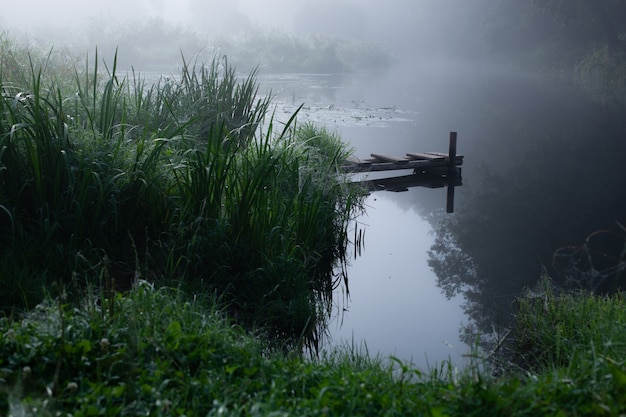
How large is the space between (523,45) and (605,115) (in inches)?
830

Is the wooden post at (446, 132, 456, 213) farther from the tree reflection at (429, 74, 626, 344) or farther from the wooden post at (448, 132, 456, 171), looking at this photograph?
the tree reflection at (429, 74, 626, 344)

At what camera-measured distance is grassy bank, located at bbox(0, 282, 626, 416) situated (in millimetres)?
2201

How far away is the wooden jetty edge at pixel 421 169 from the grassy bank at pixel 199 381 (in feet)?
20.5

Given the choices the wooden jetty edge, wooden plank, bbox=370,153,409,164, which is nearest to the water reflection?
the wooden jetty edge

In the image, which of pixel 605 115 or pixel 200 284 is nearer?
pixel 200 284

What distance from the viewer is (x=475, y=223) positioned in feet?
25.4

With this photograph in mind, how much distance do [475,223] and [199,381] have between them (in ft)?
18.9

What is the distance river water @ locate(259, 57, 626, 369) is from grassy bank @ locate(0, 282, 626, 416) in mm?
260

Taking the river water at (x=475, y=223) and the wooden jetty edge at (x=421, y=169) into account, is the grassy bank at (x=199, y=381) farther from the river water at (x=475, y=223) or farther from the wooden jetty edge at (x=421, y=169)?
the wooden jetty edge at (x=421, y=169)

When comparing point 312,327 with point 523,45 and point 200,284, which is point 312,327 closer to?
point 200,284

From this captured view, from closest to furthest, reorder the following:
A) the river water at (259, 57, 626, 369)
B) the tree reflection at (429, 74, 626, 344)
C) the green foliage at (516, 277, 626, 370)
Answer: the green foliage at (516, 277, 626, 370) < the river water at (259, 57, 626, 369) < the tree reflection at (429, 74, 626, 344)

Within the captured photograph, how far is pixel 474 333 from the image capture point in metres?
4.56

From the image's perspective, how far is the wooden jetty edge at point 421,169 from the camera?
923 centimetres

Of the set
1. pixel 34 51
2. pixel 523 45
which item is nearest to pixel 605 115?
pixel 34 51
